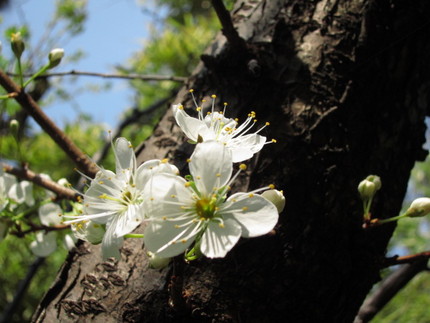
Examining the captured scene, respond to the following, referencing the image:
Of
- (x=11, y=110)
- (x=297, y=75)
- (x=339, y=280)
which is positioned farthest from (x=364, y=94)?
(x=11, y=110)

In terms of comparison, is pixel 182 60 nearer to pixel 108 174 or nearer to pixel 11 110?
pixel 11 110

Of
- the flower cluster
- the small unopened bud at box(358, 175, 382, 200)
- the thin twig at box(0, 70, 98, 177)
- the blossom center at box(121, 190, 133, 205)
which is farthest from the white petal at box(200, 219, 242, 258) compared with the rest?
the thin twig at box(0, 70, 98, 177)

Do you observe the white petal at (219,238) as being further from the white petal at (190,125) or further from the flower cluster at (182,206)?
the white petal at (190,125)

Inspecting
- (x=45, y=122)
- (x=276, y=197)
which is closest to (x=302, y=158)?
(x=276, y=197)

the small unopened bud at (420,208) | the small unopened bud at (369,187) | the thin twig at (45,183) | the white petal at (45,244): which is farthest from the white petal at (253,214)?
the white petal at (45,244)

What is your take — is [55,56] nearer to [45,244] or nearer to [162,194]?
[45,244]
